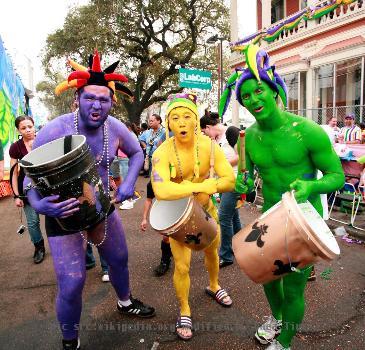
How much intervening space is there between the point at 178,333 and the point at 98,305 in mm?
937

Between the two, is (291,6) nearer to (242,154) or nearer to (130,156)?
(130,156)

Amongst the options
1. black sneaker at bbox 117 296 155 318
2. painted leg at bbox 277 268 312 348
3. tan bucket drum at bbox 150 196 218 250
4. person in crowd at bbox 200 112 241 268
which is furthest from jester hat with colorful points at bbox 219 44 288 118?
black sneaker at bbox 117 296 155 318

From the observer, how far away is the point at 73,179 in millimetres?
1971

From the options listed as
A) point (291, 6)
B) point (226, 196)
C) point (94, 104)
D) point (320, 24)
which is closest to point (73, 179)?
point (94, 104)

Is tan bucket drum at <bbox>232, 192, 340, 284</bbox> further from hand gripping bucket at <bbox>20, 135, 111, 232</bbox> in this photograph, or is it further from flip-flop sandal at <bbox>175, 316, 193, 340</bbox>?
flip-flop sandal at <bbox>175, 316, 193, 340</bbox>

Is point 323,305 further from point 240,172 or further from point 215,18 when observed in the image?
point 215,18

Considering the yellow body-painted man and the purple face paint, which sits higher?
the purple face paint

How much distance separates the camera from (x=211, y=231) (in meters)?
2.41

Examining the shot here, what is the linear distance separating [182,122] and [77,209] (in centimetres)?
99

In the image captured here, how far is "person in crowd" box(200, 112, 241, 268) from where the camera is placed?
12.3 ft

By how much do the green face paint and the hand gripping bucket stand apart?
3.45 feet

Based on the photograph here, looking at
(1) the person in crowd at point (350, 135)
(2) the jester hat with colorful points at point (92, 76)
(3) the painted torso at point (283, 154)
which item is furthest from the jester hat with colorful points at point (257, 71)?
(1) the person in crowd at point (350, 135)

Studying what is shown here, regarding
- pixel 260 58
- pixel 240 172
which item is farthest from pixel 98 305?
pixel 260 58

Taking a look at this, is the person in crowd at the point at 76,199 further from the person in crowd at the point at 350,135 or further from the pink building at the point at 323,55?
the pink building at the point at 323,55
